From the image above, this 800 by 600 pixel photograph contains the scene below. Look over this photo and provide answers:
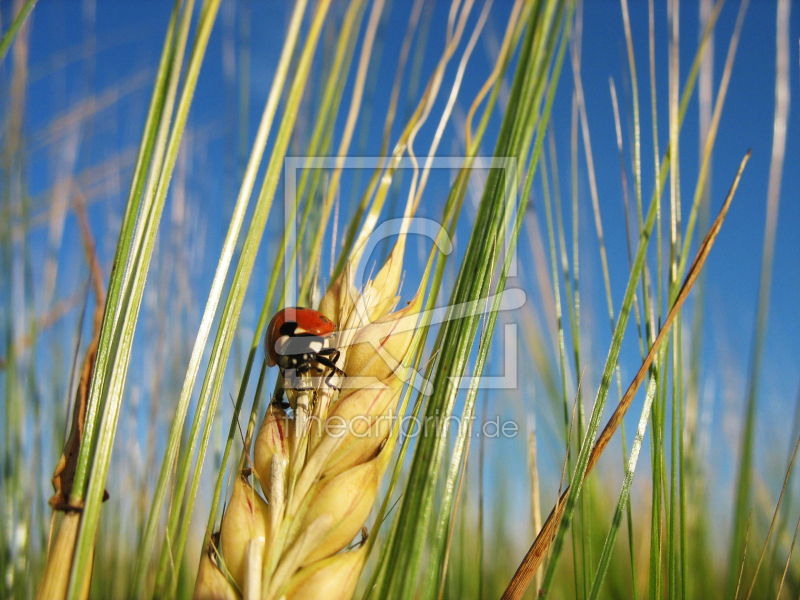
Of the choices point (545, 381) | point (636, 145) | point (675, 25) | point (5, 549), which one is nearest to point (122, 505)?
point (5, 549)

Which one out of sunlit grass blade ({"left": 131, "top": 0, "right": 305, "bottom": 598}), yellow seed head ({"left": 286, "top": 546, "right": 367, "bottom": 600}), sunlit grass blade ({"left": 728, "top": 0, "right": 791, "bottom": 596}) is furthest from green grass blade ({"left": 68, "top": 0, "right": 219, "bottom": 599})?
sunlit grass blade ({"left": 728, "top": 0, "right": 791, "bottom": 596})

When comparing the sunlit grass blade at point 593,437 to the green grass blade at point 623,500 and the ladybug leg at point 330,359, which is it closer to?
the green grass blade at point 623,500

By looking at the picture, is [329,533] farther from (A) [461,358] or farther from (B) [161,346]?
(B) [161,346]

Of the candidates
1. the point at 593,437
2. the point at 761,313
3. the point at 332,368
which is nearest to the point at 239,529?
the point at 332,368

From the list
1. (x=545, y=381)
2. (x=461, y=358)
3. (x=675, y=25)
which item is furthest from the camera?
(x=545, y=381)

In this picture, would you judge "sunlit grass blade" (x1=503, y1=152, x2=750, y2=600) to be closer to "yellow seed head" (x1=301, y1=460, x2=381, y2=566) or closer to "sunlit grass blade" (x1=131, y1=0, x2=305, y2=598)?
"yellow seed head" (x1=301, y1=460, x2=381, y2=566)

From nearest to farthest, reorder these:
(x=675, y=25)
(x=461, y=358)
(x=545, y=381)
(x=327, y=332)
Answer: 1. (x=461, y=358)
2. (x=327, y=332)
3. (x=675, y=25)
4. (x=545, y=381)
